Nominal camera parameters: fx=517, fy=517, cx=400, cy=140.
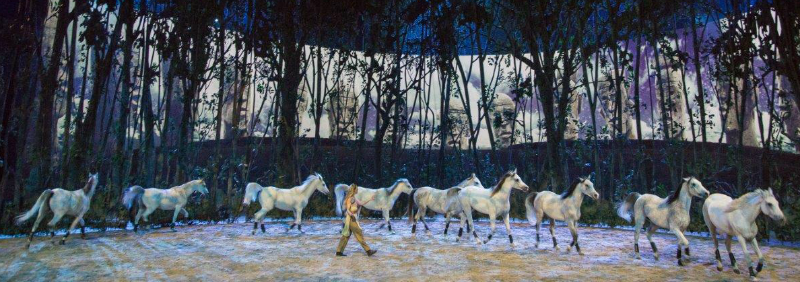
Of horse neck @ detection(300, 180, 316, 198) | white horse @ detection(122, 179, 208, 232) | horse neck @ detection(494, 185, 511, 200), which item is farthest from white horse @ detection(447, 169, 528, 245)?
white horse @ detection(122, 179, 208, 232)

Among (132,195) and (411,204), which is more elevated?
(132,195)

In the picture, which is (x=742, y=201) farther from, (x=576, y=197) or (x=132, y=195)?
(x=132, y=195)

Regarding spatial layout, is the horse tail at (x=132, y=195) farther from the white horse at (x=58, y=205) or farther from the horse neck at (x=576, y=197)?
the horse neck at (x=576, y=197)

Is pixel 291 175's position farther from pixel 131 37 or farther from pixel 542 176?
pixel 542 176

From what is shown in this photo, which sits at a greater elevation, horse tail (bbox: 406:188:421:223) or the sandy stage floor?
horse tail (bbox: 406:188:421:223)

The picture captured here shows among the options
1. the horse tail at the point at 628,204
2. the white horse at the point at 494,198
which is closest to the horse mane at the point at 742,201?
the horse tail at the point at 628,204

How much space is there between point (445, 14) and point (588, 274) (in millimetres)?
9859

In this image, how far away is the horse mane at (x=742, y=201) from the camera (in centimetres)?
→ 545

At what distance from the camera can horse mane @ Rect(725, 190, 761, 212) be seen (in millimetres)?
5449

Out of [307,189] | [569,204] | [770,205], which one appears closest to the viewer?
[770,205]

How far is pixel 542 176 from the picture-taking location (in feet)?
44.3

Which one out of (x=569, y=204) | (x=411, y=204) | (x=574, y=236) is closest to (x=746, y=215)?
(x=574, y=236)

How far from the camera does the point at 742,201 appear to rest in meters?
5.51

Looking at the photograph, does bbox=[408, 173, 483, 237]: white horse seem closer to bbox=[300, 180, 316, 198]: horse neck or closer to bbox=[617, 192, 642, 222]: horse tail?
bbox=[300, 180, 316, 198]: horse neck
